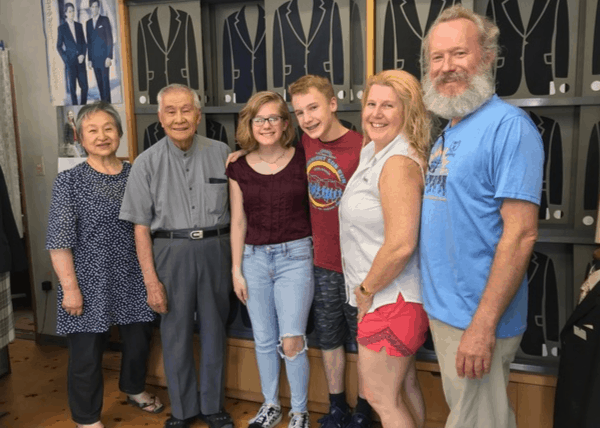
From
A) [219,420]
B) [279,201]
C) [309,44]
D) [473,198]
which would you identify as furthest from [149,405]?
[473,198]

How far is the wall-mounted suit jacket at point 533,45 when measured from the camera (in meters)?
1.94

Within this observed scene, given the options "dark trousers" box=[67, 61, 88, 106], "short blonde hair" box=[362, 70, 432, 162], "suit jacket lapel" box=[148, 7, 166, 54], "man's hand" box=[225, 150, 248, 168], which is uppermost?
"suit jacket lapel" box=[148, 7, 166, 54]

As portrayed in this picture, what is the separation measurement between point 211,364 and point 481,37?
5.42 ft

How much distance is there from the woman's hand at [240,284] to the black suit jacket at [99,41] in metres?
1.43

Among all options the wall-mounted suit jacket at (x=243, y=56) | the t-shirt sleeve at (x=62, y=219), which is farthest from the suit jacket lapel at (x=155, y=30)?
the t-shirt sleeve at (x=62, y=219)

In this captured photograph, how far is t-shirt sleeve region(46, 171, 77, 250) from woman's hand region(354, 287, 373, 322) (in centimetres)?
119

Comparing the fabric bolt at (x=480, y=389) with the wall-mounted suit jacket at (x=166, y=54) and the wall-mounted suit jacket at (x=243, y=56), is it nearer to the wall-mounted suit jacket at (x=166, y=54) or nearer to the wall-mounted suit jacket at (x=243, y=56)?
the wall-mounted suit jacket at (x=243, y=56)

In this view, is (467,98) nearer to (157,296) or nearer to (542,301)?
(542,301)

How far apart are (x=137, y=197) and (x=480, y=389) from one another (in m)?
1.44

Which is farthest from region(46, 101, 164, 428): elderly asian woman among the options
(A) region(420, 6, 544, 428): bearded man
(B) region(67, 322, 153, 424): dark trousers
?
(A) region(420, 6, 544, 428): bearded man

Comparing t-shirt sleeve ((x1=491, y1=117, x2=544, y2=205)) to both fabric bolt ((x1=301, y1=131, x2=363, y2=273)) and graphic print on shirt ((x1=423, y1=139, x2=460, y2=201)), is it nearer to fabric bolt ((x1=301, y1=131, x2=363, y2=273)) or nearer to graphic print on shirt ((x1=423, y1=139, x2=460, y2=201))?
graphic print on shirt ((x1=423, y1=139, x2=460, y2=201))

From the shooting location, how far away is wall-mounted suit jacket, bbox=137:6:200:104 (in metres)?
2.43

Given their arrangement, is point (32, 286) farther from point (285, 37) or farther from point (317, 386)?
point (285, 37)

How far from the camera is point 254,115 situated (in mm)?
2029
